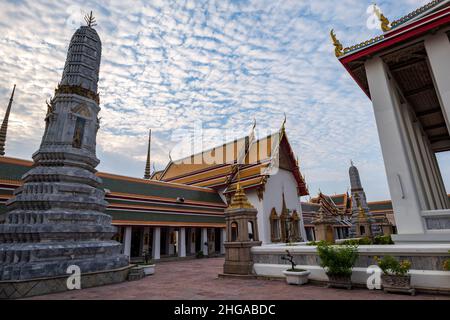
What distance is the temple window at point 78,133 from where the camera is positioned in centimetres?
945

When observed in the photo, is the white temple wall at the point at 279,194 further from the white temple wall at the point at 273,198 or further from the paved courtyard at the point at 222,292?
the paved courtyard at the point at 222,292

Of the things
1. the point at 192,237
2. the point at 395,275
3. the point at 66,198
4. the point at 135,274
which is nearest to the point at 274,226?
the point at 192,237

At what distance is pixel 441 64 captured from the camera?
24.9ft

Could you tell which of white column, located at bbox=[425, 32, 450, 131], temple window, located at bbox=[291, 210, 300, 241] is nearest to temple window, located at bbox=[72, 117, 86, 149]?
white column, located at bbox=[425, 32, 450, 131]

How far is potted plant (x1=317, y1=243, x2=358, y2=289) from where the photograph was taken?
6328 mm

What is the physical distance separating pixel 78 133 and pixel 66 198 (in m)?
2.75

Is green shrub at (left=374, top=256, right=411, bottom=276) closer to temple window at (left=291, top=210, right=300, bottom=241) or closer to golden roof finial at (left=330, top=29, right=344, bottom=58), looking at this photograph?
golden roof finial at (left=330, top=29, right=344, bottom=58)

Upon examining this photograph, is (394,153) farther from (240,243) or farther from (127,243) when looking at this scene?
(127,243)

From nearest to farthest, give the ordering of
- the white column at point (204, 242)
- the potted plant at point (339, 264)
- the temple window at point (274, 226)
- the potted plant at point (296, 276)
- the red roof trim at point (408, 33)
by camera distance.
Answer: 1. the potted plant at point (339, 264)
2. the potted plant at point (296, 276)
3. the red roof trim at point (408, 33)
4. the temple window at point (274, 226)
5. the white column at point (204, 242)

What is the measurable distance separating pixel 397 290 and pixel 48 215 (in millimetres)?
9708

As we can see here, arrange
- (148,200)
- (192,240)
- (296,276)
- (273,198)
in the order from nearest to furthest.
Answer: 1. (296,276)
2. (148,200)
3. (192,240)
4. (273,198)

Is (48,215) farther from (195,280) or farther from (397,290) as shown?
(397,290)

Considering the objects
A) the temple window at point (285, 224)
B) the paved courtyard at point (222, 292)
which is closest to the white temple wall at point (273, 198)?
the temple window at point (285, 224)

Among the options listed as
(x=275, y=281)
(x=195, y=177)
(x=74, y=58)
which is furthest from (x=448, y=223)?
(x=195, y=177)
